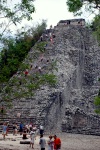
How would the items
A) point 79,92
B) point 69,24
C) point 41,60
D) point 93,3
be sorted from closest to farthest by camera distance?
point 93,3, point 79,92, point 41,60, point 69,24

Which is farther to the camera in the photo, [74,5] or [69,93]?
[69,93]

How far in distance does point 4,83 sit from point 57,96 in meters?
12.2

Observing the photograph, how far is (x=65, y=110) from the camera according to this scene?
27.0 m

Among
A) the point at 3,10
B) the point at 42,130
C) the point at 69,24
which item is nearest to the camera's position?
the point at 3,10

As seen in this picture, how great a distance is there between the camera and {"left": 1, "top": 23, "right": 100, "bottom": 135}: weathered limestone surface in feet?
84.0

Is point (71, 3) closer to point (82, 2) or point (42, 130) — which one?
point (82, 2)

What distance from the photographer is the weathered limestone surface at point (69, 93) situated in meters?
25.6

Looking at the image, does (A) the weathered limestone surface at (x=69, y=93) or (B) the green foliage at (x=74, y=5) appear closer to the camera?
(B) the green foliage at (x=74, y=5)

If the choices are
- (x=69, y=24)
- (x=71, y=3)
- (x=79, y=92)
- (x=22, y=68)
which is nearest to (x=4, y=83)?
(x=22, y=68)

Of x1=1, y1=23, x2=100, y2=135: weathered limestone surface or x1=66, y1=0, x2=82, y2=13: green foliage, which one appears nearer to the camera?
x1=66, y1=0, x2=82, y2=13: green foliage

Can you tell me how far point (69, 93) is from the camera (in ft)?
95.0

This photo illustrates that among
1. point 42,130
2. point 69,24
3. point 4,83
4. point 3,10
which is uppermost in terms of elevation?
point 69,24

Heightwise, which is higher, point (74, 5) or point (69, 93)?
point (74, 5)

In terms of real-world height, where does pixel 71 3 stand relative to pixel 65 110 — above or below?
above
